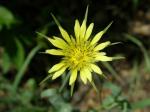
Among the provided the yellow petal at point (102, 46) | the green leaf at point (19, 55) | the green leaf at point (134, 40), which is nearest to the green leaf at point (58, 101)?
the yellow petal at point (102, 46)

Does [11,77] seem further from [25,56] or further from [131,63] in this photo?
Result: [131,63]

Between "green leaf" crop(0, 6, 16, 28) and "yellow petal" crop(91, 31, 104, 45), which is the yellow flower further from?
"green leaf" crop(0, 6, 16, 28)

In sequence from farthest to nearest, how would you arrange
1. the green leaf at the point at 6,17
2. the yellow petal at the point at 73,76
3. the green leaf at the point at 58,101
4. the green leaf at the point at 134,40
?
the green leaf at the point at 134,40, the green leaf at the point at 6,17, the green leaf at the point at 58,101, the yellow petal at the point at 73,76

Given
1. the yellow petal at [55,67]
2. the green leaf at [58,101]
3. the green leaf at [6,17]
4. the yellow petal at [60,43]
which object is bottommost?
the green leaf at [58,101]

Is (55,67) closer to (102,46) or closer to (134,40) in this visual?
(102,46)

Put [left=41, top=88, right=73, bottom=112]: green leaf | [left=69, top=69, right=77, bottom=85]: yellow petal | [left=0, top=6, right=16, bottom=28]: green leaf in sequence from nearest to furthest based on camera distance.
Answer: [left=69, top=69, right=77, bottom=85]: yellow petal → [left=41, top=88, right=73, bottom=112]: green leaf → [left=0, top=6, right=16, bottom=28]: green leaf

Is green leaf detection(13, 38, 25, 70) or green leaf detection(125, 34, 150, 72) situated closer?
green leaf detection(13, 38, 25, 70)

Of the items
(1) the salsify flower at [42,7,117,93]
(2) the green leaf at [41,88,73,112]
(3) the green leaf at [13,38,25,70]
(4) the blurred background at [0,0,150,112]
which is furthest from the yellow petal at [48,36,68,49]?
(3) the green leaf at [13,38,25,70]

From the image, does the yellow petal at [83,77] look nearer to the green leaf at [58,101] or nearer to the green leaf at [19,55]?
the green leaf at [58,101]

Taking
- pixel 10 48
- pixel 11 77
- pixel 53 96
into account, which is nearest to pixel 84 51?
pixel 53 96
